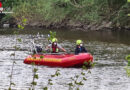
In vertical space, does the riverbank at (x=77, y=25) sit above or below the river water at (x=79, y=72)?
above

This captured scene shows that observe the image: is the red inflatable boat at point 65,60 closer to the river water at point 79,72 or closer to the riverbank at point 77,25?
the river water at point 79,72

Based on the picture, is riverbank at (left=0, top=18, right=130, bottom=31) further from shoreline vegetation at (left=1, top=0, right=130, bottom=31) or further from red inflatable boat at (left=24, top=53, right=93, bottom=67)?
red inflatable boat at (left=24, top=53, right=93, bottom=67)

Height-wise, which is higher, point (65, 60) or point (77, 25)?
point (77, 25)

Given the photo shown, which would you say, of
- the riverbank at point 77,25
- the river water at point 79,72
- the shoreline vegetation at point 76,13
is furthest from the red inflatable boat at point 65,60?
the riverbank at point 77,25

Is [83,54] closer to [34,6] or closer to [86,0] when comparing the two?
[86,0]

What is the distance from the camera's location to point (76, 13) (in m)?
48.5

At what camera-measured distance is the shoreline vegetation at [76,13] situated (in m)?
44.3

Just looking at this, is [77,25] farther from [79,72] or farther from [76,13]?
[79,72]

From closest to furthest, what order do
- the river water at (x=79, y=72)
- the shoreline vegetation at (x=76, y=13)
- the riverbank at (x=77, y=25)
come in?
the river water at (x=79, y=72) < the shoreline vegetation at (x=76, y=13) < the riverbank at (x=77, y=25)

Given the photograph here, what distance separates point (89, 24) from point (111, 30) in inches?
138

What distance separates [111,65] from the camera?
21.0 meters

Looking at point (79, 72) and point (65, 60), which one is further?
point (65, 60)

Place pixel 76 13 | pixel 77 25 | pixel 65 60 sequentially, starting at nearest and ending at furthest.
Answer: pixel 65 60 < pixel 76 13 < pixel 77 25

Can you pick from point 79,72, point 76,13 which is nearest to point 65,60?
point 79,72
